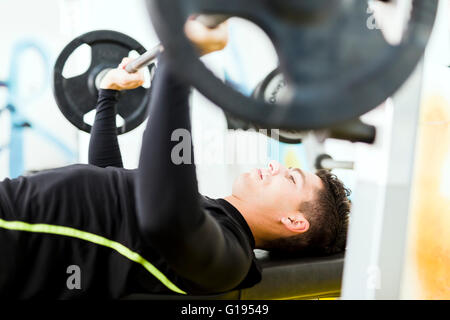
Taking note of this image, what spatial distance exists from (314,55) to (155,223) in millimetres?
335

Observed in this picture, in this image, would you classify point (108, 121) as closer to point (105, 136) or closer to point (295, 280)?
point (105, 136)

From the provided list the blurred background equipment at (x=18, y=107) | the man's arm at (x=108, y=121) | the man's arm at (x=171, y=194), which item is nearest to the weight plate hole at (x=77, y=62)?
the blurred background equipment at (x=18, y=107)

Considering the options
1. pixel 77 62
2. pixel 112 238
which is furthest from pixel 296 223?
pixel 77 62

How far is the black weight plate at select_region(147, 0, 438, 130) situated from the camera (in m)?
0.33

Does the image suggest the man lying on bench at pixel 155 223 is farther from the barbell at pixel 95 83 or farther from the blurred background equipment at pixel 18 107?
the blurred background equipment at pixel 18 107

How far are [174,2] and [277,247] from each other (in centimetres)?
84

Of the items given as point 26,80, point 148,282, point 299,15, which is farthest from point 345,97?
point 26,80

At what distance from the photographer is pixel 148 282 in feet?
2.63

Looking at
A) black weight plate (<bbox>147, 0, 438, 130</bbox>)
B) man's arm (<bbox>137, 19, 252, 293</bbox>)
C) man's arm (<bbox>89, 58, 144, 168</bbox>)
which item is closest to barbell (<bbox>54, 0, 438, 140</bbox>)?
black weight plate (<bbox>147, 0, 438, 130</bbox>)

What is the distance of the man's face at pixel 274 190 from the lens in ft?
3.24

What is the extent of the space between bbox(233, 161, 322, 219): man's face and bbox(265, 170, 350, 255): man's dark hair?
0.03 metres

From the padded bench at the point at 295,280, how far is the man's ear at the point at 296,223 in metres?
0.09
